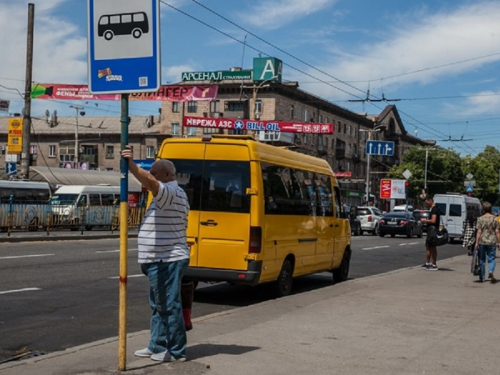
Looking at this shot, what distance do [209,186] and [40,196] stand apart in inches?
1161

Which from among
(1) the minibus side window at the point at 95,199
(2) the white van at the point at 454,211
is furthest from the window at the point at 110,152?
(2) the white van at the point at 454,211

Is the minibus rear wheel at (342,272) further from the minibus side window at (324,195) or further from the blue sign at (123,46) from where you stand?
the blue sign at (123,46)

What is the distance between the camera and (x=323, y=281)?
16047mm

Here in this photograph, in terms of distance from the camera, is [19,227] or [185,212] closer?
[185,212]

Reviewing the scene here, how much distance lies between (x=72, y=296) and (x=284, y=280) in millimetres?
3434

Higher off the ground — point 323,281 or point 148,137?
point 148,137

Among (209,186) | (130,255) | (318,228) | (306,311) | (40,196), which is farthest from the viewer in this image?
(40,196)

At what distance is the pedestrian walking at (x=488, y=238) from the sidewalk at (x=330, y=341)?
3610 millimetres


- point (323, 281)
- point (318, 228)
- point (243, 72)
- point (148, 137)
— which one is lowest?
point (323, 281)

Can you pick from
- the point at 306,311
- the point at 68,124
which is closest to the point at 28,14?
the point at 306,311

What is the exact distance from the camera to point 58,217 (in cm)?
3170

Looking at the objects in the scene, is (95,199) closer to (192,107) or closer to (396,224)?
(396,224)

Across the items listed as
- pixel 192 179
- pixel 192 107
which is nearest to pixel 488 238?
pixel 192 179

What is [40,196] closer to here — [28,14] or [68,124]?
[28,14]
